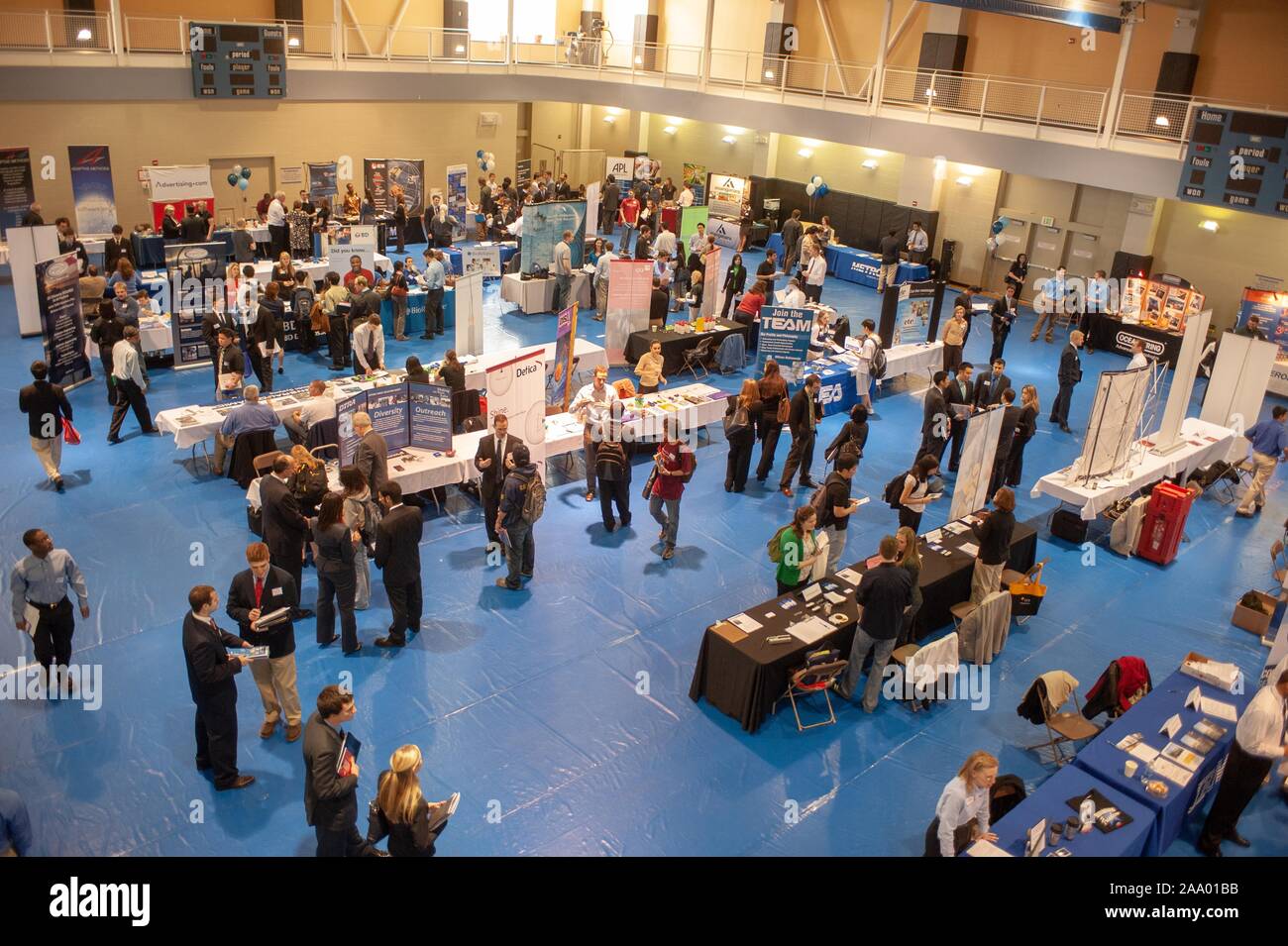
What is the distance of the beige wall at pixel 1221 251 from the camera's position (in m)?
20.9

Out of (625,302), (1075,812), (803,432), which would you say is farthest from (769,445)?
(1075,812)

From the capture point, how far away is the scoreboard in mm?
22703

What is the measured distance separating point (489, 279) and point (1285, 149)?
15417 mm

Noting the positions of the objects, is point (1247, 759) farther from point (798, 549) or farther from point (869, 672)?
point (798, 549)

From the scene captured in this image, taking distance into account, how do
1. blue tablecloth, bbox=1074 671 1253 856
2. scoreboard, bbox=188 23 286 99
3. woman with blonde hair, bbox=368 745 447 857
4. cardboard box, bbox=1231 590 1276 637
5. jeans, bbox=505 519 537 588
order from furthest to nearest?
scoreboard, bbox=188 23 286 99, cardboard box, bbox=1231 590 1276 637, jeans, bbox=505 519 537 588, blue tablecloth, bbox=1074 671 1253 856, woman with blonde hair, bbox=368 745 447 857

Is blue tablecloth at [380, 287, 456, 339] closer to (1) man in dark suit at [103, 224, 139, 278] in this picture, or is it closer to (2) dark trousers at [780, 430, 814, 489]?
(1) man in dark suit at [103, 224, 139, 278]

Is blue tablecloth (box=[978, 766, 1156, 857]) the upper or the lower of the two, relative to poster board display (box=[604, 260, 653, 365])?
lower

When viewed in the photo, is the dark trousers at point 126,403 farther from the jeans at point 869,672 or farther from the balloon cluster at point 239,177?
the balloon cluster at point 239,177

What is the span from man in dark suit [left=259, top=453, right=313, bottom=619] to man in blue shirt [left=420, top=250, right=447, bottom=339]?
946 centimetres

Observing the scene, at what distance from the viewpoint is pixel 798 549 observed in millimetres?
9742

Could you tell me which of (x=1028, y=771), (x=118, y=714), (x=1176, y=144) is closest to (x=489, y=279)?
(x=1176, y=144)

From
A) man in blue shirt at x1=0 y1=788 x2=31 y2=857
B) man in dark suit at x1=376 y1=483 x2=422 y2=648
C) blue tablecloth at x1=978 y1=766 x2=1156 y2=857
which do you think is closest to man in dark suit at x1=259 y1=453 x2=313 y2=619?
man in dark suit at x1=376 y1=483 x2=422 y2=648

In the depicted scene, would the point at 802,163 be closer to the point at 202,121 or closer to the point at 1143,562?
the point at 202,121

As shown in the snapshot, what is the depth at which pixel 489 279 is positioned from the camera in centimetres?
2288
